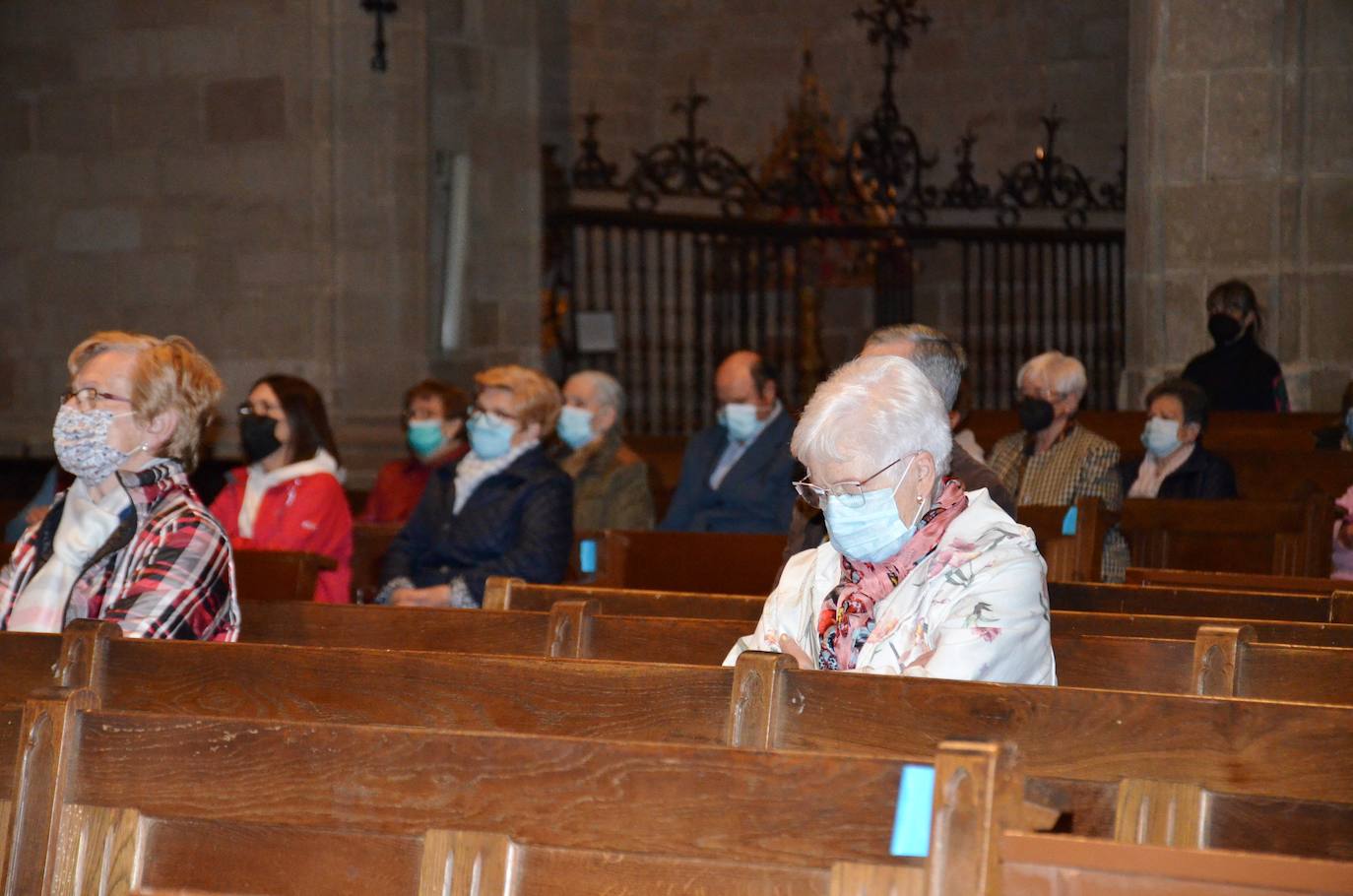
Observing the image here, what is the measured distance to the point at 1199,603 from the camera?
3.81 meters

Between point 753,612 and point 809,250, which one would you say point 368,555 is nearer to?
point 753,612

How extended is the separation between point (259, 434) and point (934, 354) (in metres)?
2.53

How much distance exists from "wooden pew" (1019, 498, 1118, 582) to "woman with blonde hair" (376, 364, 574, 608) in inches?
55.7

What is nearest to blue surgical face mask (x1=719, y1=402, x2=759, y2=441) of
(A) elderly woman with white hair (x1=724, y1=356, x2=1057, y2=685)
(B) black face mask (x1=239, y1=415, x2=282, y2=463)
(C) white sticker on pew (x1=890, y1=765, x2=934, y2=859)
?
(B) black face mask (x1=239, y1=415, x2=282, y2=463)

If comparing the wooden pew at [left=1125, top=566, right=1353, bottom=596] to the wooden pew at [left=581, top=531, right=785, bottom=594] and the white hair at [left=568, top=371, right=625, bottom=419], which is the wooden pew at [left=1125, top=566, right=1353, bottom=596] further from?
the white hair at [left=568, top=371, right=625, bottom=419]

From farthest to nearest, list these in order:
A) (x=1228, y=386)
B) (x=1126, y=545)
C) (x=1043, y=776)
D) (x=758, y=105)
Result: (x=758, y=105) → (x=1228, y=386) → (x=1126, y=545) → (x=1043, y=776)

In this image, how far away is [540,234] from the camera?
33.2 feet

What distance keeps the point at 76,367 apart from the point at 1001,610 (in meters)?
2.06

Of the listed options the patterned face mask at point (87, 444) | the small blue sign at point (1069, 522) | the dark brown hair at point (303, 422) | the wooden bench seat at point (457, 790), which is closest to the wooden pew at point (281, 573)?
the patterned face mask at point (87, 444)

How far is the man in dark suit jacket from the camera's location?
19.4 feet

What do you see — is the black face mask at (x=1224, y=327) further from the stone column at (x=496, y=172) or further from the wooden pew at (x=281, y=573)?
the wooden pew at (x=281, y=573)

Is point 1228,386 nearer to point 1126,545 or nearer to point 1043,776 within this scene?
point 1126,545

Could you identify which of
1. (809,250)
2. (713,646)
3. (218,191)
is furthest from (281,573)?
(809,250)

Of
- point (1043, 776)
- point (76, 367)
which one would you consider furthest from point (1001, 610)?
point (76, 367)
